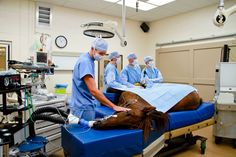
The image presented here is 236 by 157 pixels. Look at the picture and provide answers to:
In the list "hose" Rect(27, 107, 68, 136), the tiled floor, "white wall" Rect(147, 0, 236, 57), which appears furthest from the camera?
"white wall" Rect(147, 0, 236, 57)

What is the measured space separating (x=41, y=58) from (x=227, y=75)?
3.44m

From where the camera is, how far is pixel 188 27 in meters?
5.32

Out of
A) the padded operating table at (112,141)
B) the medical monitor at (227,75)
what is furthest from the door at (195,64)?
the padded operating table at (112,141)

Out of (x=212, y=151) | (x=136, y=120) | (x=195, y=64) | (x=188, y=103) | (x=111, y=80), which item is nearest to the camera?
(x=136, y=120)

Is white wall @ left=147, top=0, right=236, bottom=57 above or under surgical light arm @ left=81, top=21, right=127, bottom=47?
above

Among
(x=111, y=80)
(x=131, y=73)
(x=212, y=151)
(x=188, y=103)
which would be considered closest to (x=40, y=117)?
(x=111, y=80)

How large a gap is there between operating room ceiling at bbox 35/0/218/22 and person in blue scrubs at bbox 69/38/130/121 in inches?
114

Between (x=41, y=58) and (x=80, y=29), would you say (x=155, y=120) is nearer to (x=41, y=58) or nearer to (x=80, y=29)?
(x=41, y=58)

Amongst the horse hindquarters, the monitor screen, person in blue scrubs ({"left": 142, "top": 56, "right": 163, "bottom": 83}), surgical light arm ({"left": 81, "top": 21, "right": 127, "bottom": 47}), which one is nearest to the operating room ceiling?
person in blue scrubs ({"left": 142, "top": 56, "right": 163, "bottom": 83})

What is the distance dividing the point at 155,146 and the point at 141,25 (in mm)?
4919

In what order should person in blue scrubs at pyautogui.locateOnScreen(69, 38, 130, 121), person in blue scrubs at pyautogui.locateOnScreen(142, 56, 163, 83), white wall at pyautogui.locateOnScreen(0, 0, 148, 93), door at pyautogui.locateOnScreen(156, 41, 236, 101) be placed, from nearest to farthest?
person in blue scrubs at pyautogui.locateOnScreen(69, 38, 130, 121) < white wall at pyautogui.locateOnScreen(0, 0, 148, 93) < person in blue scrubs at pyautogui.locateOnScreen(142, 56, 163, 83) < door at pyautogui.locateOnScreen(156, 41, 236, 101)

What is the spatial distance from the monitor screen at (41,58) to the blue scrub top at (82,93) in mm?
1339

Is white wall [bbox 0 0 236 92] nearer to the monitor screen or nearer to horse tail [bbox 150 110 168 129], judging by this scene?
the monitor screen

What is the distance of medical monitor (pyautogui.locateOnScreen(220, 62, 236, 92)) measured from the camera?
364 centimetres
